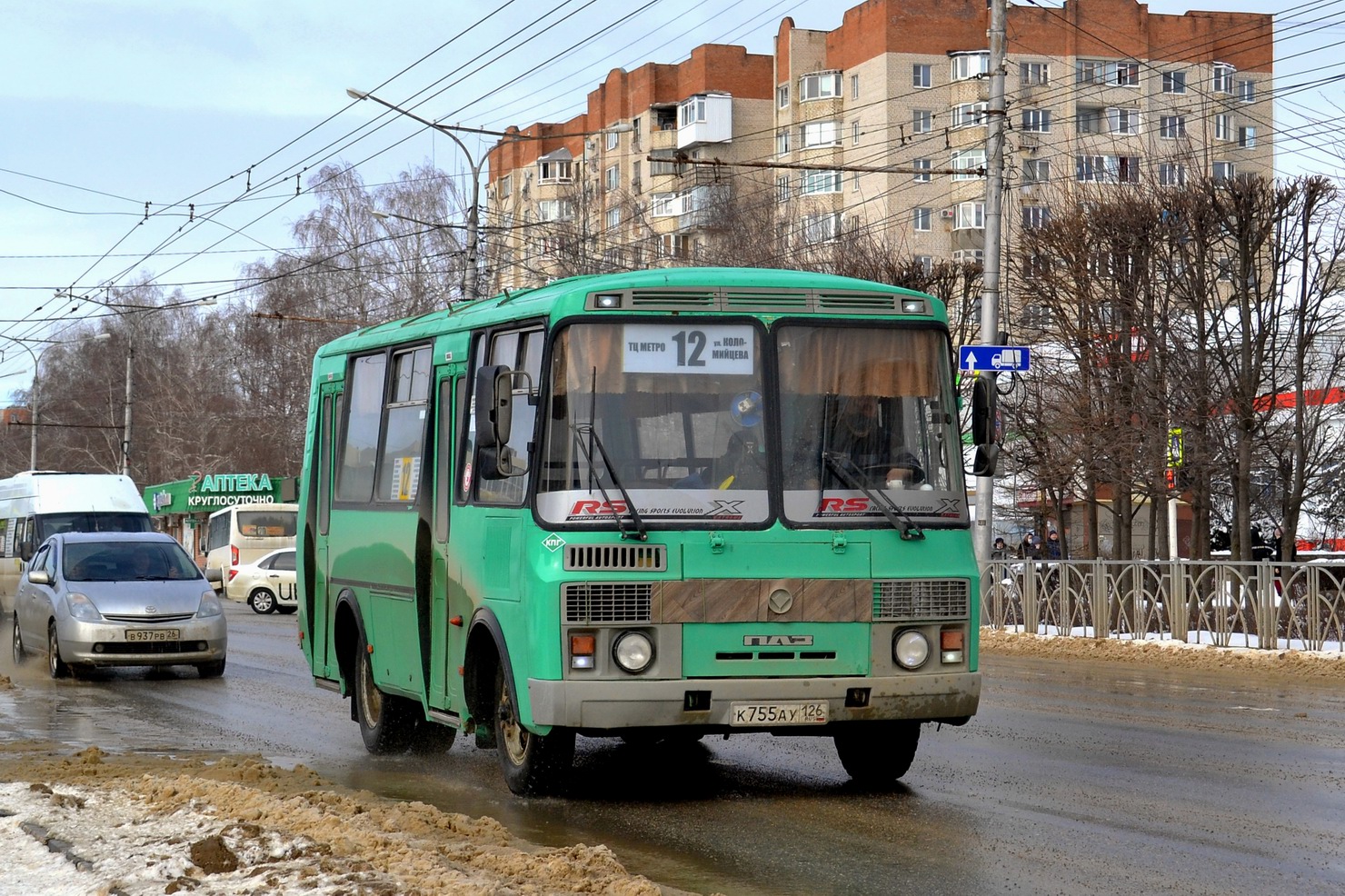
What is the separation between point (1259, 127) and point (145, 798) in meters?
75.4

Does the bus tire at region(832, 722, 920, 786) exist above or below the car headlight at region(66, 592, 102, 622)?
below

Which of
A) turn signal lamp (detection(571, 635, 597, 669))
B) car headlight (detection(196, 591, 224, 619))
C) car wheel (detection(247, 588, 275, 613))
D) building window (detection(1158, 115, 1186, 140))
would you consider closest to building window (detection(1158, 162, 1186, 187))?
building window (detection(1158, 115, 1186, 140))

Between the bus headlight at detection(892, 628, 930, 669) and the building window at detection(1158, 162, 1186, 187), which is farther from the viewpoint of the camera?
the building window at detection(1158, 162, 1186, 187)

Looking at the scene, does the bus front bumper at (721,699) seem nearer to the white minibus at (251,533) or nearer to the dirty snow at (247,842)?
the dirty snow at (247,842)

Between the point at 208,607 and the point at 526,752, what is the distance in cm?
1033

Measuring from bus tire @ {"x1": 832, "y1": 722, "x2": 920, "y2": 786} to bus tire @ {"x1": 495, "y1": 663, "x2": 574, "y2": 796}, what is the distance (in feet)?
4.84

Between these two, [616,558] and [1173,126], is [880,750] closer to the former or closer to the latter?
[616,558]

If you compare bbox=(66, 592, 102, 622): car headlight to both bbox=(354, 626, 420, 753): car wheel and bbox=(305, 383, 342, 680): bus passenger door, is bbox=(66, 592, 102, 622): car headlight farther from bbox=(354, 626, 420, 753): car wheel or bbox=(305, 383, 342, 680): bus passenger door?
bbox=(354, 626, 420, 753): car wheel

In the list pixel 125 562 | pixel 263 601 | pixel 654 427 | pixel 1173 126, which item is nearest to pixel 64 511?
pixel 125 562

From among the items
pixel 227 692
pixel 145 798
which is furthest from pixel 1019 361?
pixel 145 798

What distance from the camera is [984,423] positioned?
10133mm

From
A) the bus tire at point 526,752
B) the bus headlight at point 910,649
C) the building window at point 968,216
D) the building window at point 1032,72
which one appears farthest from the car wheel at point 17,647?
the building window at point 1032,72

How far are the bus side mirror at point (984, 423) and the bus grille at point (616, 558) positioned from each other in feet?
6.45

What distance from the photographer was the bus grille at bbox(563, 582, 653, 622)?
8.92 m
